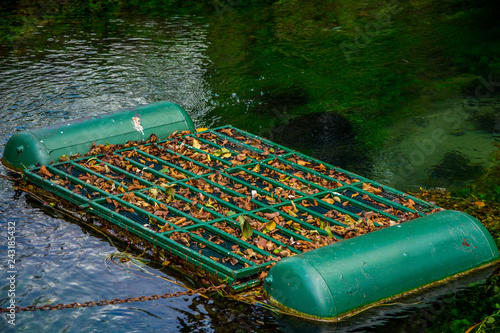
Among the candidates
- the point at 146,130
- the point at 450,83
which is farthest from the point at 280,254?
the point at 450,83

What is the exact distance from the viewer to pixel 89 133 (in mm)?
7297

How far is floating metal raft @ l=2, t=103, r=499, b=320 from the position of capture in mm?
4594

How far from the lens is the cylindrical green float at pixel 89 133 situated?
6938 mm

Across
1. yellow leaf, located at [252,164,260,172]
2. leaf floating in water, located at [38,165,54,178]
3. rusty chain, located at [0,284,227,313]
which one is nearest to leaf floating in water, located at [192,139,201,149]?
yellow leaf, located at [252,164,260,172]

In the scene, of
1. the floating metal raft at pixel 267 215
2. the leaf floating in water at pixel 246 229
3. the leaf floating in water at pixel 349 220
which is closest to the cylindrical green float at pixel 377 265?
the floating metal raft at pixel 267 215

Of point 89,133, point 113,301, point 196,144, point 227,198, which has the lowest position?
point 113,301

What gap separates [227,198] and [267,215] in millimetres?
610

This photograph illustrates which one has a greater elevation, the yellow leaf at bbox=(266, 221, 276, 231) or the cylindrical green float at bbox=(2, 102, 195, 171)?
the cylindrical green float at bbox=(2, 102, 195, 171)

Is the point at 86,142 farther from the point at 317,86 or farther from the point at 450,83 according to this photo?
the point at 450,83

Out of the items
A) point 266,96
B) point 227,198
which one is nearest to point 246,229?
point 227,198

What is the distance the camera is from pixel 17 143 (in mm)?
7023

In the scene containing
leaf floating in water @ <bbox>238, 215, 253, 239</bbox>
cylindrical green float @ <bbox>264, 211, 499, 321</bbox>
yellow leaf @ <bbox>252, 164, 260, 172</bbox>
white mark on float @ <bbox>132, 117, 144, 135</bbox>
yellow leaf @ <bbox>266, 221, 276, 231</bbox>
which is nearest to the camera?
cylindrical green float @ <bbox>264, 211, 499, 321</bbox>

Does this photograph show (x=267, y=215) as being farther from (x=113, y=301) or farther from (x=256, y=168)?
(x=113, y=301)

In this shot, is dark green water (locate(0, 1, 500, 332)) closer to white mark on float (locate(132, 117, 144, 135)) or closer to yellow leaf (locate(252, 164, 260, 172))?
yellow leaf (locate(252, 164, 260, 172))
